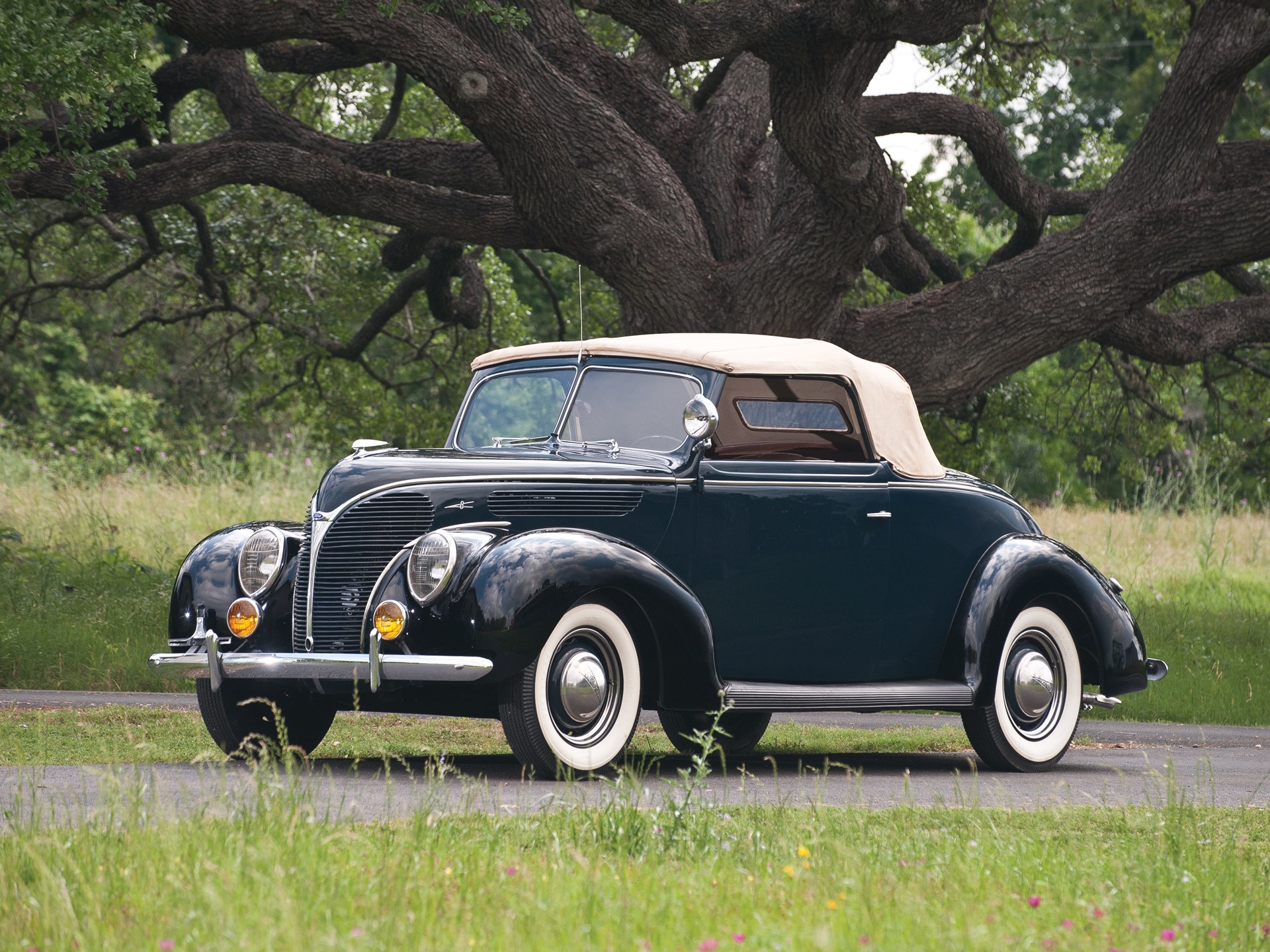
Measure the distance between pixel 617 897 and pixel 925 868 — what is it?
1016 mm

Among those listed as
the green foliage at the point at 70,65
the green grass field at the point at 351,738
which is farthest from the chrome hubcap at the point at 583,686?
the green foliage at the point at 70,65

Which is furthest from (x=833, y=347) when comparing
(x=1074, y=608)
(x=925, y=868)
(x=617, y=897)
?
(x=617, y=897)

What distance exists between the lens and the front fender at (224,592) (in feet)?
24.1

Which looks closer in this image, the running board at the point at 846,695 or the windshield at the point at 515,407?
the running board at the point at 846,695

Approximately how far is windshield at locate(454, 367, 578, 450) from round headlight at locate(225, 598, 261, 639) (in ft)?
5.38

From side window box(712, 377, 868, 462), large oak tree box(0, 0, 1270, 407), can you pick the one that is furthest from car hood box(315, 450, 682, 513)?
large oak tree box(0, 0, 1270, 407)

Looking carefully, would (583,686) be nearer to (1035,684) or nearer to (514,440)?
(514,440)

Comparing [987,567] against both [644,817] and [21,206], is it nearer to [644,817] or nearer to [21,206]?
[644,817]

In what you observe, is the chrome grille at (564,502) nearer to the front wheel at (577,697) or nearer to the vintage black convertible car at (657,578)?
the vintage black convertible car at (657,578)

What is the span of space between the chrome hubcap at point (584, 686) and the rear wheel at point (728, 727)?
2.22 meters

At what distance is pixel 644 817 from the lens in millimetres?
4957

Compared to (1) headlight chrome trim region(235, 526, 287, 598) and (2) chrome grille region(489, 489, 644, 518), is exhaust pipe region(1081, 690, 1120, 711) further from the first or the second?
(1) headlight chrome trim region(235, 526, 287, 598)

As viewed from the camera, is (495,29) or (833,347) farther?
(495,29)

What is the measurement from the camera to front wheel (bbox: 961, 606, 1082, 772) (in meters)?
8.32
